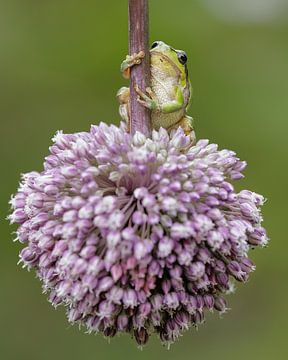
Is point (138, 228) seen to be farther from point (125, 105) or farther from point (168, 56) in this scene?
point (168, 56)

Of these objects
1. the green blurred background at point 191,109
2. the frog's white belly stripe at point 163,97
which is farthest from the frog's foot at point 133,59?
the green blurred background at point 191,109

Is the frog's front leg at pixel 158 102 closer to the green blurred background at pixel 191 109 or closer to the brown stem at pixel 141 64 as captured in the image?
the brown stem at pixel 141 64

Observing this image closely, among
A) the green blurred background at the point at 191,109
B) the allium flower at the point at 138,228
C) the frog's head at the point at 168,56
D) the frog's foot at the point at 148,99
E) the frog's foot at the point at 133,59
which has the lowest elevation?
the allium flower at the point at 138,228

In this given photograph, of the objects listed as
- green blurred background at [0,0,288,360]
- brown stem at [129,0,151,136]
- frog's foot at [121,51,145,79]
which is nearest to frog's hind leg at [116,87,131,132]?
brown stem at [129,0,151,136]

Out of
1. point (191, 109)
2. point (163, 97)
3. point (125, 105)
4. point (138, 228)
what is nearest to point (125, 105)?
point (125, 105)

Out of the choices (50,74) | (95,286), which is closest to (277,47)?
(50,74)

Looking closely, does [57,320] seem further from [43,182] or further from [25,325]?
[43,182]
